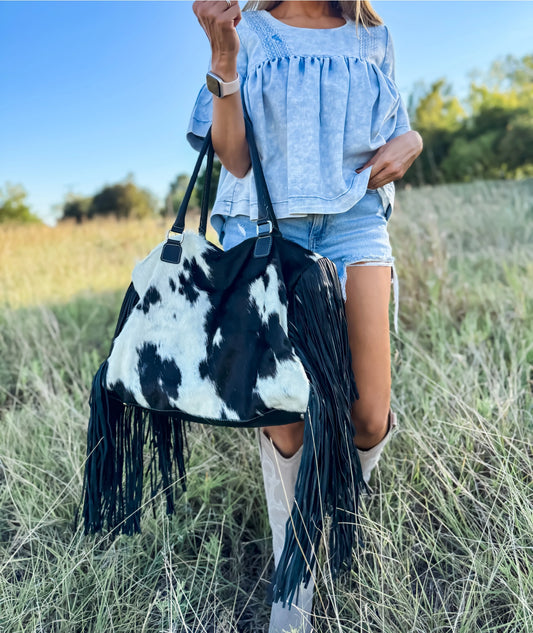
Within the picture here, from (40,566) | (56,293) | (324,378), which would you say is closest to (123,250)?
(56,293)

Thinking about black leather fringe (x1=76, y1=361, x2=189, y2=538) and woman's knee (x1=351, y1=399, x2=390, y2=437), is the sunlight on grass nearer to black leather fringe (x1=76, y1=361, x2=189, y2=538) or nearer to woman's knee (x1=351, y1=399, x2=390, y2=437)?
black leather fringe (x1=76, y1=361, x2=189, y2=538)

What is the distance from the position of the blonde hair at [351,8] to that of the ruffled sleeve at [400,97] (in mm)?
58

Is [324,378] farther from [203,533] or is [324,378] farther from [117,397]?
[203,533]

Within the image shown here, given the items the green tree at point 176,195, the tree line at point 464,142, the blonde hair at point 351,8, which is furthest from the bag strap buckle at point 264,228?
the tree line at point 464,142

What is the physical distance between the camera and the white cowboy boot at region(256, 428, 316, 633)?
4.21ft

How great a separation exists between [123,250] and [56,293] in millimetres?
1815

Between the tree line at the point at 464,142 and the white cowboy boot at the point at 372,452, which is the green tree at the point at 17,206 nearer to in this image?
the tree line at the point at 464,142

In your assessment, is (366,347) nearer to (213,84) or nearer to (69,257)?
(213,84)

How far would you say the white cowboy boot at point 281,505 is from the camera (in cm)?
128

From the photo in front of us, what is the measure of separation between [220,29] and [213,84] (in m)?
0.11

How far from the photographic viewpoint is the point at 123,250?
584 centimetres

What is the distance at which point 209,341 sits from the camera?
112 cm

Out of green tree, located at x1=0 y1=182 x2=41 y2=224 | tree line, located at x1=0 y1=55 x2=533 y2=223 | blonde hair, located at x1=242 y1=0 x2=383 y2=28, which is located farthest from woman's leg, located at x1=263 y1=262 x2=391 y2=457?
green tree, located at x1=0 y1=182 x2=41 y2=224

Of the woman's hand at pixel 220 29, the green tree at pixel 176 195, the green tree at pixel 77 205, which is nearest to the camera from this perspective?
the woman's hand at pixel 220 29
